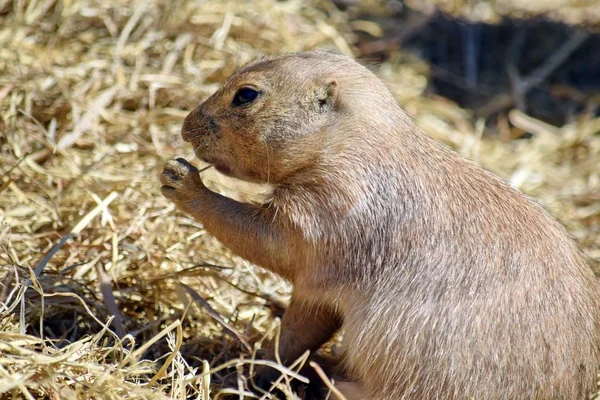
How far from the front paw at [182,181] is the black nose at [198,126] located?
155 millimetres

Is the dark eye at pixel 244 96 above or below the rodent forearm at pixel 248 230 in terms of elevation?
above

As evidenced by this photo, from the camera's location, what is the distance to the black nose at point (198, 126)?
4348 millimetres

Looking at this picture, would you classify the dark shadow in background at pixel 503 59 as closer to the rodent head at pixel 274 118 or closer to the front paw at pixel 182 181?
the rodent head at pixel 274 118

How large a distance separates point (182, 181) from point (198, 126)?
0.99ft

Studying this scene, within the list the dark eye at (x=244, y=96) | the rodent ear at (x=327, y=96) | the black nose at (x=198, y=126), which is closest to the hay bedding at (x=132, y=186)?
the black nose at (x=198, y=126)

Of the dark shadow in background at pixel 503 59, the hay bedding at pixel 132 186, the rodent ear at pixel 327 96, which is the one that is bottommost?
the hay bedding at pixel 132 186

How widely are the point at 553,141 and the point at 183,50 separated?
3.51 meters

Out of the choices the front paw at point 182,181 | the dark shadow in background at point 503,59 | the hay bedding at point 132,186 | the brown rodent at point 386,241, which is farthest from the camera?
the dark shadow in background at point 503,59

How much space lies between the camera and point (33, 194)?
5.48 meters

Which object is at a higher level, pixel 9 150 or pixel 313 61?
pixel 313 61

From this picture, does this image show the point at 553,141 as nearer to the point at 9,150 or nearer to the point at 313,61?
the point at 313,61

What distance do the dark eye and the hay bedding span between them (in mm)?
1020

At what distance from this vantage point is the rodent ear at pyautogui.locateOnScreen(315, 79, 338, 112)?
13.8ft

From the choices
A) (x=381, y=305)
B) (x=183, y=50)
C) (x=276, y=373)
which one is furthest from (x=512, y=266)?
(x=183, y=50)
